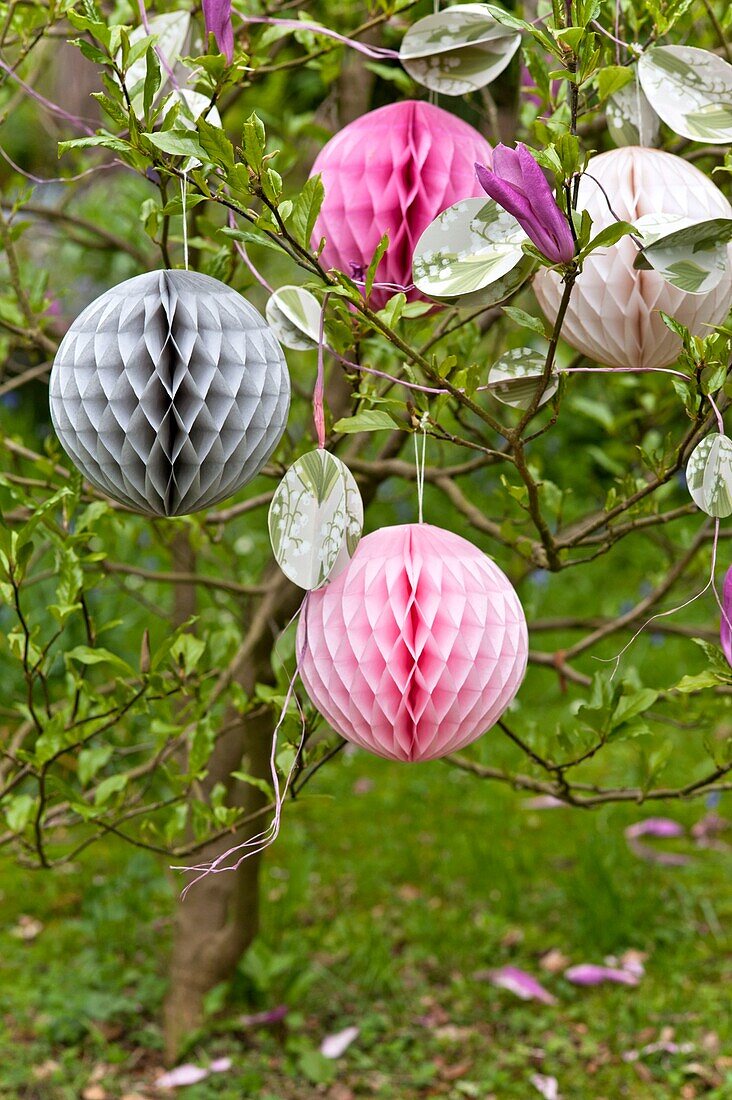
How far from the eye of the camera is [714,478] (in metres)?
0.68

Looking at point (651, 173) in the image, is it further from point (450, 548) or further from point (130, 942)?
point (130, 942)

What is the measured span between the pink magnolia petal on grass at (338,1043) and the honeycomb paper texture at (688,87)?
154 centimetres

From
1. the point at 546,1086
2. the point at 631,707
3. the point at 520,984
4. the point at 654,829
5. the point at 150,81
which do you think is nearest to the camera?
the point at 150,81

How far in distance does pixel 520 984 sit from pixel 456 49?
5.32ft

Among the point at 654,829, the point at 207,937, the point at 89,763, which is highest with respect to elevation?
the point at 89,763

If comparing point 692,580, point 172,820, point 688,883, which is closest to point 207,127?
point 172,820

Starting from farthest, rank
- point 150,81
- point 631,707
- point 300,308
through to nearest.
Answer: point 631,707
point 300,308
point 150,81

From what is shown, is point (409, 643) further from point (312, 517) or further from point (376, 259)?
point (376, 259)

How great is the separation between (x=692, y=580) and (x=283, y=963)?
93 cm

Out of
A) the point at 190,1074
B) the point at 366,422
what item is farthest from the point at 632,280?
the point at 190,1074

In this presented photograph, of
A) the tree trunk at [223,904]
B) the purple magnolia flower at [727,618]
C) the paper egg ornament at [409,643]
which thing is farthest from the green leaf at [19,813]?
the purple magnolia flower at [727,618]

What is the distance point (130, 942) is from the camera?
2.15 m

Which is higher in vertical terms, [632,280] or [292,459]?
[632,280]

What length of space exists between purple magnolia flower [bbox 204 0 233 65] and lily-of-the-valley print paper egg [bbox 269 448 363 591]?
10.3 inches
